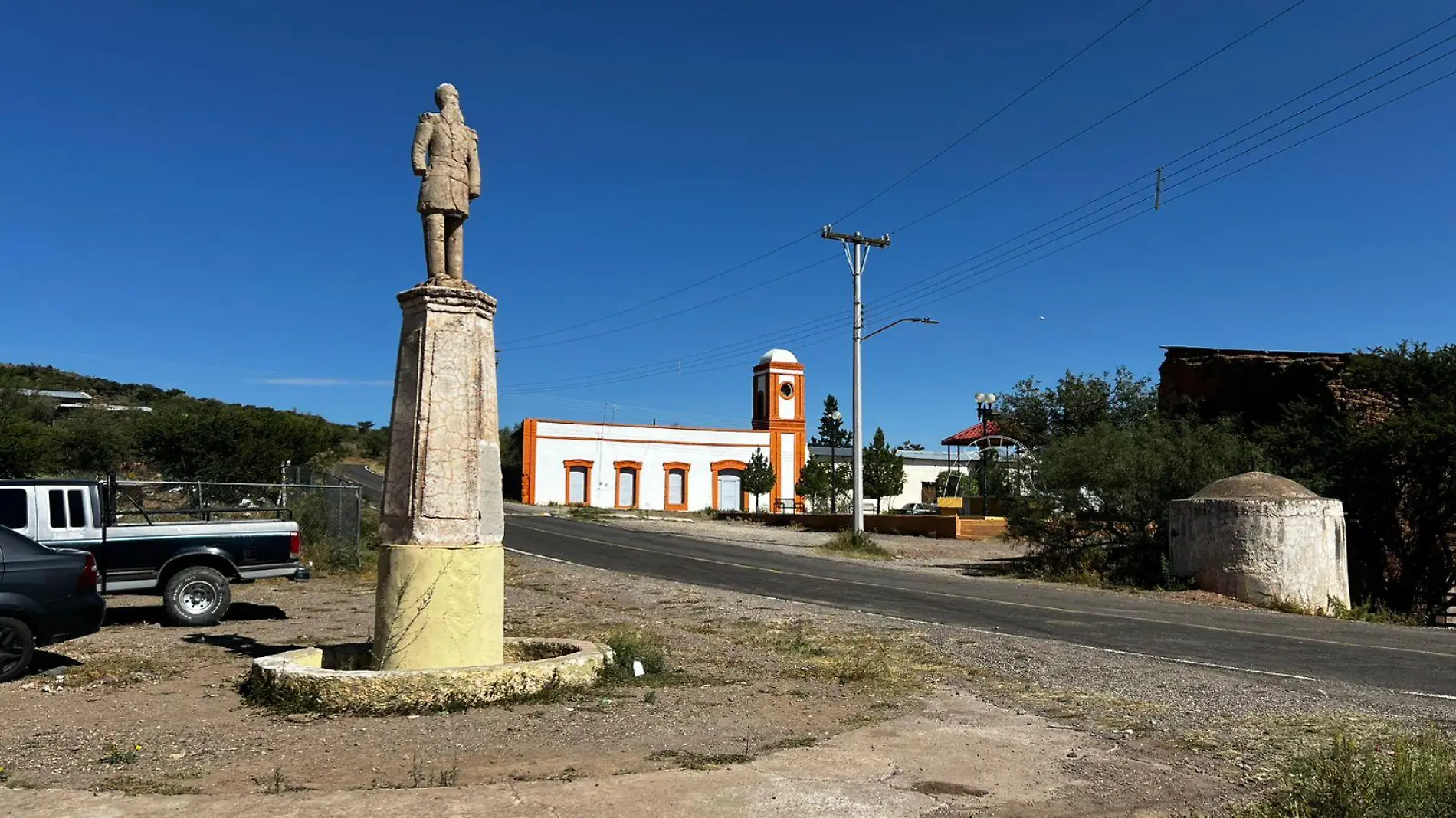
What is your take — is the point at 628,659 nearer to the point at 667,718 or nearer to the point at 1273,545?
the point at 667,718

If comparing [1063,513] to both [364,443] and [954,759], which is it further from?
[364,443]

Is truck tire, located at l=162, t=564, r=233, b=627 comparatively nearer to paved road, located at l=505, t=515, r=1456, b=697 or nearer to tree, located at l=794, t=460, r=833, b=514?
paved road, located at l=505, t=515, r=1456, b=697

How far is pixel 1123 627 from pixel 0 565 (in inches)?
513

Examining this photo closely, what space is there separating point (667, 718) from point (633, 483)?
5725cm

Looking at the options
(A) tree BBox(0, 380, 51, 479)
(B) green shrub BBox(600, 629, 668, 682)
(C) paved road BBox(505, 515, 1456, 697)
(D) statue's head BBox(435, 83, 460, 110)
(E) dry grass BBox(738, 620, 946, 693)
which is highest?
(D) statue's head BBox(435, 83, 460, 110)

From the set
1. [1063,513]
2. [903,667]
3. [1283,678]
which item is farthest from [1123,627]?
[1063,513]

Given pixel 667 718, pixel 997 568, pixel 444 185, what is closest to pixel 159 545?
pixel 444 185

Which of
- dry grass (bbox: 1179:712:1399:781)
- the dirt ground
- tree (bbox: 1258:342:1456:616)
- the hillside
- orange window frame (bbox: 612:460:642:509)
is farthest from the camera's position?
orange window frame (bbox: 612:460:642:509)

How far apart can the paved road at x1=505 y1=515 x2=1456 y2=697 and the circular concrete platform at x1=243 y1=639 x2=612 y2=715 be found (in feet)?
22.7

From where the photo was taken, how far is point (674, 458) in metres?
65.2

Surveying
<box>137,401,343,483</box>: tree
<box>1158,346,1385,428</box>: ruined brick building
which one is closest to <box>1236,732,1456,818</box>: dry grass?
<box>1158,346,1385,428</box>: ruined brick building

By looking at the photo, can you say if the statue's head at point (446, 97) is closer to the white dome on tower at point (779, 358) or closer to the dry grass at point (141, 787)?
the dry grass at point (141, 787)

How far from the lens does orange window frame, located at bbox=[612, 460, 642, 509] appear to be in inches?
2517

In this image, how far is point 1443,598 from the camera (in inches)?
866
